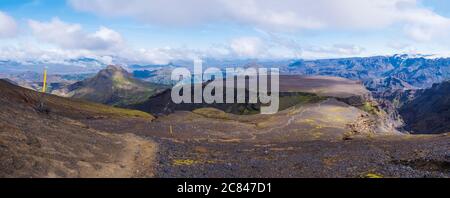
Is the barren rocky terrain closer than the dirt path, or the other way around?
the barren rocky terrain

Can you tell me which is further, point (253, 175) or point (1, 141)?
point (253, 175)

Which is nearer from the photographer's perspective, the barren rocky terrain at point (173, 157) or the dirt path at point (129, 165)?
the barren rocky terrain at point (173, 157)

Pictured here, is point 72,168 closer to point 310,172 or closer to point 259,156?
point 310,172

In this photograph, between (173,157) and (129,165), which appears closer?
(129,165)

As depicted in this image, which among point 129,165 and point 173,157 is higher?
point 129,165

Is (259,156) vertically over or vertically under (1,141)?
under
